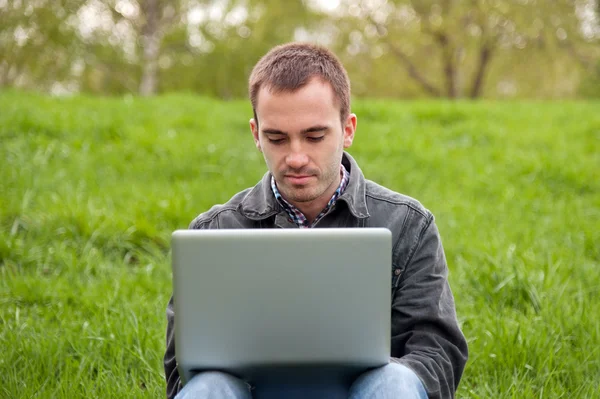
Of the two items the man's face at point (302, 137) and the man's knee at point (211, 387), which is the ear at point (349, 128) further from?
the man's knee at point (211, 387)

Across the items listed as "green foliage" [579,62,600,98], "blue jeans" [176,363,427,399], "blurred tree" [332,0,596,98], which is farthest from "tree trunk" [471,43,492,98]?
"blue jeans" [176,363,427,399]

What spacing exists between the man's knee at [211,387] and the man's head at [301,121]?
67 cm

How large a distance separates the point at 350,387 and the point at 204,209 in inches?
139

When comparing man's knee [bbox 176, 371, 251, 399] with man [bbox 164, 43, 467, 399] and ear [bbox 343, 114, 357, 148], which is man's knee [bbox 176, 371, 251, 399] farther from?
ear [bbox 343, 114, 357, 148]

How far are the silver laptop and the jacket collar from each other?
637 millimetres

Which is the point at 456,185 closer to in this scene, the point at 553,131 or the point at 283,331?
the point at 553,131

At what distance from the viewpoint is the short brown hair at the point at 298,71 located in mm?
2160

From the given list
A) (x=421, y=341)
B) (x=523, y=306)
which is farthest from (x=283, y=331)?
(x=523, y=306)

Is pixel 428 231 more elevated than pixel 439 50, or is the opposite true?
pixel 439 50

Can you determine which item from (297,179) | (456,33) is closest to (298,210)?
(297,179)

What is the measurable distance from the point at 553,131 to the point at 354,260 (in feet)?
21.8

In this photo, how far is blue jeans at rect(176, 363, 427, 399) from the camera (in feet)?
→ 5.77

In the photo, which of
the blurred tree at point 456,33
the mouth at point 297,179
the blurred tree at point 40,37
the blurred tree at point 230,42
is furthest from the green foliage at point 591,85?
the mouth at point 297,179

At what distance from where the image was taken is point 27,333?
3262mm
